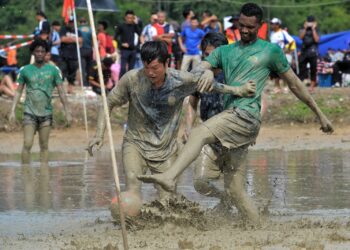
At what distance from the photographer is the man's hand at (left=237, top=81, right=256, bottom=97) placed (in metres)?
8.36

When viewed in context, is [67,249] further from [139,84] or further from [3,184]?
[3,184]

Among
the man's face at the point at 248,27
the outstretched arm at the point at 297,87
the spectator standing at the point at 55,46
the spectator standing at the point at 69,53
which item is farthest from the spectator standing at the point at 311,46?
the man's face at the point at 248,27

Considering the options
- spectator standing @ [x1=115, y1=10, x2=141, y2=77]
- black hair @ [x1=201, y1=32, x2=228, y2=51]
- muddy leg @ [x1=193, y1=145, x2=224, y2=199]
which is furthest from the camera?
spectator standing @ [x1=115, y1=10, x2=141, y2=77]

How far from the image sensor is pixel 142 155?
347 inches

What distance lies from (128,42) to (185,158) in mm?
13231

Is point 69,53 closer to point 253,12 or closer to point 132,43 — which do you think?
point 132,43

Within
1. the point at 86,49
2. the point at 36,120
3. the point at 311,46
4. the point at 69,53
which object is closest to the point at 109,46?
the point at 86,49

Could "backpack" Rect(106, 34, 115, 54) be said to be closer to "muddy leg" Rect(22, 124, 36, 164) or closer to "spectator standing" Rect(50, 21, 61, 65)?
"spectator standing" Rect(50, 21, 61, 65)

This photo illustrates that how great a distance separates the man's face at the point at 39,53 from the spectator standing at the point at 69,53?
690 centimetres

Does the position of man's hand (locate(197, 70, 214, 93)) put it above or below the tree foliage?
above

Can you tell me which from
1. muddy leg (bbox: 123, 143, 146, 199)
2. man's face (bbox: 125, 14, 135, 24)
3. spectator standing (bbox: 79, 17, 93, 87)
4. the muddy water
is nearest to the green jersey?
muddy leg (bbox: 123, 143, 146, 199)

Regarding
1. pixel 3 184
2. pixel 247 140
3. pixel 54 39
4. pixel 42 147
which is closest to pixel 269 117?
pixel 54 39

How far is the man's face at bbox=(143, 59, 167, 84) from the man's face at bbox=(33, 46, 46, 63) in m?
5.90

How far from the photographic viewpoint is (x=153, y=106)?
8766mm
